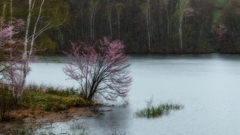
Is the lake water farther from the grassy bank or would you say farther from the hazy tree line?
the hazy tree line

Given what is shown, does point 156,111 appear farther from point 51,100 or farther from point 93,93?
point 51,100

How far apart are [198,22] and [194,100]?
70.0 metres

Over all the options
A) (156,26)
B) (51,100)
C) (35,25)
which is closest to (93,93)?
(51,100)

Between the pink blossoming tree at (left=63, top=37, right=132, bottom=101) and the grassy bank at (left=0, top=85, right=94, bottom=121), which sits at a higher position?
the pink blossoming tree at (left=63, top=37, right=132, bottom=101)

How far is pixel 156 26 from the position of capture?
93.5m

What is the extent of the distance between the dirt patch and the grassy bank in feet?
0.57

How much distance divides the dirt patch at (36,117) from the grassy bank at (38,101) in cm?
17

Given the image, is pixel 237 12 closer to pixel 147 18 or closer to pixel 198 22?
pixel 198 22

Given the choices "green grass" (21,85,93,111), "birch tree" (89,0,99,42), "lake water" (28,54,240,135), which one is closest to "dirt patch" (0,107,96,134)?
"green grass" (21,85,93,111)

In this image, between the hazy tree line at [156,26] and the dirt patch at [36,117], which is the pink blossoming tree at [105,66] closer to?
the dirt patch at [36,117]

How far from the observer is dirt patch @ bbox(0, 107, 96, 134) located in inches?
677

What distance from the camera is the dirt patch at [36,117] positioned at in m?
17.2

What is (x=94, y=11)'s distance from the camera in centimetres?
8888

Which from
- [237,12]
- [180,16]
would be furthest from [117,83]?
[237,12]
